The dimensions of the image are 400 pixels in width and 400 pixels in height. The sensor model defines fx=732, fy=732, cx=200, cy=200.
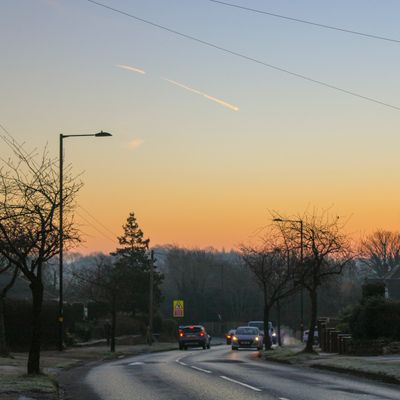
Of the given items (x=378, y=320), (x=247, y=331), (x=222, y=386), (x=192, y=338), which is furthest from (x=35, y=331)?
(x=192, y=338)

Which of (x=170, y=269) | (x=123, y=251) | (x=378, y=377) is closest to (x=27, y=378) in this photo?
(x=378, y=377)

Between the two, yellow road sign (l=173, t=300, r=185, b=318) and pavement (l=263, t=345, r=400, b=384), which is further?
yellow road sign (l=173, t=300, r=185, b=318)

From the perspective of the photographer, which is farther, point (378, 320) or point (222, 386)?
point (378, 320)

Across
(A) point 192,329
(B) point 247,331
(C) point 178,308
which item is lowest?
(B) point 247,331

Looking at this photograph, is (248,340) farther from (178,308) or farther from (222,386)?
(222,386)

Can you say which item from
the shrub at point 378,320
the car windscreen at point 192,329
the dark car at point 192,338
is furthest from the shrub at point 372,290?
the car windscreen at point 192,329

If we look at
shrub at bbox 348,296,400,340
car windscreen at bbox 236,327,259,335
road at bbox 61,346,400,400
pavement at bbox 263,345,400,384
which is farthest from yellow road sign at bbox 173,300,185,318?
road at bbox 61,346,400,400

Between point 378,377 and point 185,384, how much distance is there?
5.58 m

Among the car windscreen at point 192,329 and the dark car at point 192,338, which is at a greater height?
the car windscreen at point 192,329

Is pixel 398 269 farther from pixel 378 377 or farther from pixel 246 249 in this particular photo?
pixel 378 377

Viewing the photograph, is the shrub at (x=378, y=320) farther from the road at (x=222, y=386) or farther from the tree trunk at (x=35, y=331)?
the tree trunk at (x=35, y=331)

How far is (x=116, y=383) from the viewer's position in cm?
2034

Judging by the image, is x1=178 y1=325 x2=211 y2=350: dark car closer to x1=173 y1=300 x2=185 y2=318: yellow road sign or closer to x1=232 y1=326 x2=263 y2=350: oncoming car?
x1=232 y1=326 x2=263 y2=350: oncoming car

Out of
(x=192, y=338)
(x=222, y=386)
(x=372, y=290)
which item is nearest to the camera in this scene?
(x=222, y=386)
